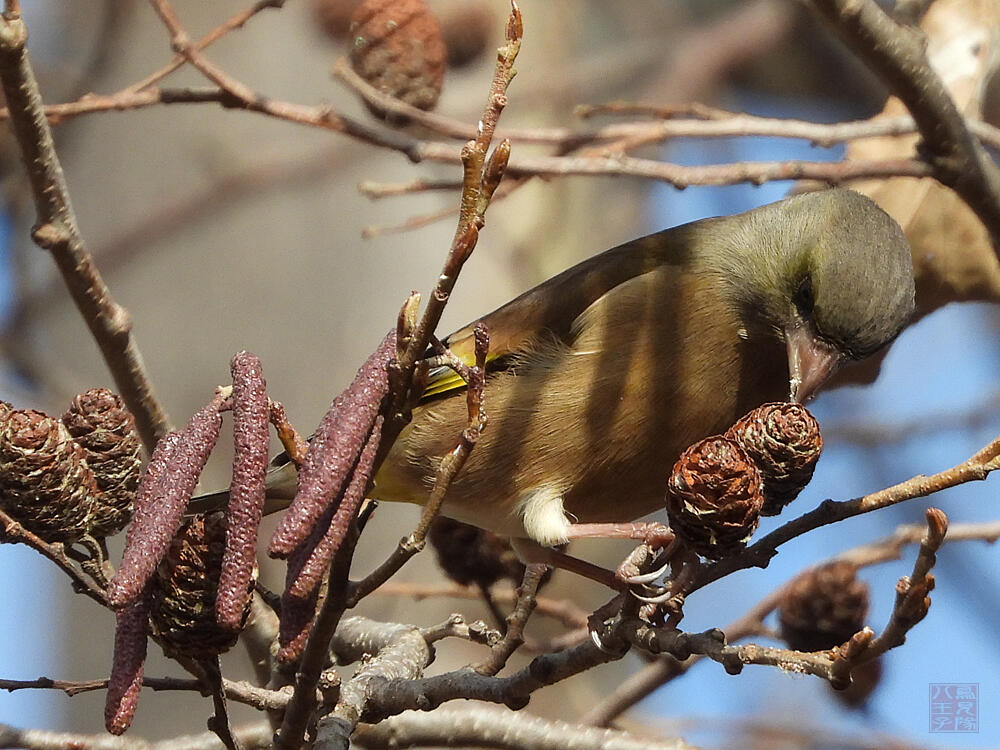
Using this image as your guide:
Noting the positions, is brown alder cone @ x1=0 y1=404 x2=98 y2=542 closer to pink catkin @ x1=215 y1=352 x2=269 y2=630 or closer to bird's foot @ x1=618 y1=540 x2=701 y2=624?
pink catkin @ x1=215 y1=352 x2=269 y2=630

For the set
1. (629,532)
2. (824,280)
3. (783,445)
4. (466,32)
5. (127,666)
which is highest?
(466,32)

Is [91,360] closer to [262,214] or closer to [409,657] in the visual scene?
[262,214]

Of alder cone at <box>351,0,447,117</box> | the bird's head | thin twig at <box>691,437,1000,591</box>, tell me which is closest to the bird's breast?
the bird's head

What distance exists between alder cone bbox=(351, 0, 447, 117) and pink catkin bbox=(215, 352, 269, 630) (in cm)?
205

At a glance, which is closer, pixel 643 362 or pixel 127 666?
pixel 127 666

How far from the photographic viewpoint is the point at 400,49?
358cm

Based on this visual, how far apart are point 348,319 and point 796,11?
4.97 m

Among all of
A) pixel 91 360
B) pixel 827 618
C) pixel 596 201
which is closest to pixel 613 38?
pixel 596 201

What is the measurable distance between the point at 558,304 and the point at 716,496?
1769 millimetres

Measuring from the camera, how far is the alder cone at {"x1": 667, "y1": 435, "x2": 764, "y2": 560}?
6.15 feet

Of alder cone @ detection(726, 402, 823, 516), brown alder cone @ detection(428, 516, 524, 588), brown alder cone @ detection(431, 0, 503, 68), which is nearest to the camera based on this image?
alder cone @ detection(726, 402, 823, 516)

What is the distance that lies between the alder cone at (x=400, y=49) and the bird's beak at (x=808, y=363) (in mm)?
1337

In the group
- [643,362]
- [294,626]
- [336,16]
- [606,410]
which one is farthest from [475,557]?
[336,16]

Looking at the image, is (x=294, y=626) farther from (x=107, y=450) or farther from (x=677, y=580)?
(x=677, y=580)
